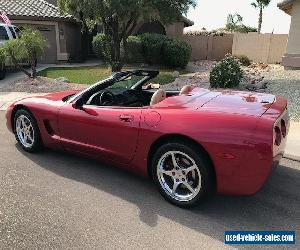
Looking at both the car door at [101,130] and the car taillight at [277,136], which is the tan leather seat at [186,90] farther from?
the car taillight at [277,136]

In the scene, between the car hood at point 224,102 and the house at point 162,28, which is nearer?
the car hood at point 224,102

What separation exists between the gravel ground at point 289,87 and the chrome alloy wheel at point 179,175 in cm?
485

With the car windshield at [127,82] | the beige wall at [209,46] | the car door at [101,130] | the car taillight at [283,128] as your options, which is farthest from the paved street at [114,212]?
the beige wall at [209,46]

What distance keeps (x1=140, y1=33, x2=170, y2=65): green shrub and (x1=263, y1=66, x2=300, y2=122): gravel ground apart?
6734mm

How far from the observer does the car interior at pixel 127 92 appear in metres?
4.47

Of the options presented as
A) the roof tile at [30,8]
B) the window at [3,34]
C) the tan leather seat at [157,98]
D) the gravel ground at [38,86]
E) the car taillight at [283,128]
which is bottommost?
the gravel ground at [38,86]

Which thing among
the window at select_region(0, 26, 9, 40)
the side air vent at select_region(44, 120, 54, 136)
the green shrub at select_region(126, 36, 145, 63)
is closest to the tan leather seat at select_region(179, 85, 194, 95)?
the side air vent at select_region(44, 120, 54, 136)

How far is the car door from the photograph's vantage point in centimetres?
394

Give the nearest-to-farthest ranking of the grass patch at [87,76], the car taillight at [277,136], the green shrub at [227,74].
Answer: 1. the car taillight at [277,136]
2. the green shrub at [227,74]
3. the grass patch at [87,76]

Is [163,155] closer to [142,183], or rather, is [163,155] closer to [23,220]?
[142,183]

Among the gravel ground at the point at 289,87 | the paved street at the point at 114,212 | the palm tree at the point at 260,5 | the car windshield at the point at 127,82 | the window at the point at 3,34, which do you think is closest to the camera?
the paved street at the point at 114,212

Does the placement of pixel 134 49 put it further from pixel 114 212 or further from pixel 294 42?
pixel 114 212

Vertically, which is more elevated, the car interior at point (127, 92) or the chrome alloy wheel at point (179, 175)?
the car interior at point (127, 92)

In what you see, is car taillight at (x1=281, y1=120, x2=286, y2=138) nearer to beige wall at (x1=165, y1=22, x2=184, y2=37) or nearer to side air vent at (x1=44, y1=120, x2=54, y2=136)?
side air vent at (x1=44, y1=120, x2=54, y2=136)
